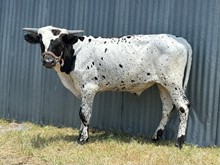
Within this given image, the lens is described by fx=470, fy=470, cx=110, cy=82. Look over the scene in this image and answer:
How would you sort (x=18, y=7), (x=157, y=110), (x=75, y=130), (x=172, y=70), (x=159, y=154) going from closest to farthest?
(x=159, y=154), (x=172, y=70), (x=157, y=110), (x=75, y=130), (x=18, y=7)

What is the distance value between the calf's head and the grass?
1.23 meters

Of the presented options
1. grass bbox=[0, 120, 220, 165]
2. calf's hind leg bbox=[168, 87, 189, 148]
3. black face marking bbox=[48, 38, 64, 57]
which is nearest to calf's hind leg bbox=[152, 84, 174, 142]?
grass bbox=[0, 120, 220, 165]

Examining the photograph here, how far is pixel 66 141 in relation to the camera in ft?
24.6

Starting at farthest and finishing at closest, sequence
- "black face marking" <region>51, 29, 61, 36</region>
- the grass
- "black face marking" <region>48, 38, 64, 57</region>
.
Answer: "black face marking" <region>51, 29, 61, 36</region>, "black face marking" <region>48, 38, 64, 57</region>, the grass

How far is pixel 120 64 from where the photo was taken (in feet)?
24.1

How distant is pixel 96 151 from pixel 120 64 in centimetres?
142

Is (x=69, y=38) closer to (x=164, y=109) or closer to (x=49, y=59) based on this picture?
(x=49, y=59)

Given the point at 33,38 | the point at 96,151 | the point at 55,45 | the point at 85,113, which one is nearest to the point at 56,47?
the point at 55,45

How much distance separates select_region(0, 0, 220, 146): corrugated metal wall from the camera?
7.34m

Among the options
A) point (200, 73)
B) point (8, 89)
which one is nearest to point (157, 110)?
point (200, 73)

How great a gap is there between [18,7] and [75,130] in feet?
9.31

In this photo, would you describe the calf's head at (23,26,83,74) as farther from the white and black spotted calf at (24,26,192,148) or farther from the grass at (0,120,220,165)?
the grass at (0,120,220,165)

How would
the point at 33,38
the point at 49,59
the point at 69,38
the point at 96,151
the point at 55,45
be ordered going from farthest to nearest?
the point at 33,38, the point at 69,38, the point at 55,45, the point at 49,59, the point at 96,151

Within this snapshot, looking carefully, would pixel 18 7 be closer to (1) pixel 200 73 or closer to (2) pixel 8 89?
(2) pixel 8 89
